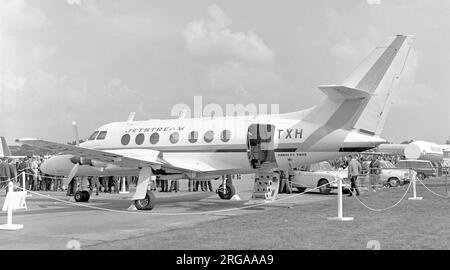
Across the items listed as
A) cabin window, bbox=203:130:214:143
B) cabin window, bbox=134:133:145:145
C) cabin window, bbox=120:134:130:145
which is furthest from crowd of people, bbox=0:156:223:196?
cabin window, bbox=203:130:214:143

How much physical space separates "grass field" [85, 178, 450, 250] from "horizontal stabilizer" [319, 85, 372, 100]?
3.68 m

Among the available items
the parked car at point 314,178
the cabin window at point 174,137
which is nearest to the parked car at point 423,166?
the parked car at point 314,178

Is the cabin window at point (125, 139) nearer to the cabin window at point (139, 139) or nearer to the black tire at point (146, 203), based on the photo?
the cabin window at point (139, 139)

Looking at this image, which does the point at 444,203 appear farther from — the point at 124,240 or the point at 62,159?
the point at 62,159

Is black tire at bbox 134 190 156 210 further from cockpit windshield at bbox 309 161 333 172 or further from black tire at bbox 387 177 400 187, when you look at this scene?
black tire at bbox 387 177 400 187

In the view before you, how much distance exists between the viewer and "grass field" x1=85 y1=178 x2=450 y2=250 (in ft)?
30.1

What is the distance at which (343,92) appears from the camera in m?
15.0

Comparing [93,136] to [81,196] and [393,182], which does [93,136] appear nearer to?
[81,196]

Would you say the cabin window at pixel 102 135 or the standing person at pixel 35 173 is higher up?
the cabin window at pixel 102 135

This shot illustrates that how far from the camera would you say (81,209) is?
17.3m

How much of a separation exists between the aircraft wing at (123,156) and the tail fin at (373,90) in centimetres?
553

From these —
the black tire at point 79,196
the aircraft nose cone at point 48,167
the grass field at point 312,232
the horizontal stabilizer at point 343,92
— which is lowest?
the grass field at point 312,232

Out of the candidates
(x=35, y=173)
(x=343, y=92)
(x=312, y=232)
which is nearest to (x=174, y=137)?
(x=343, y=92)

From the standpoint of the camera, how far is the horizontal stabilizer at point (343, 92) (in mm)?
14469
